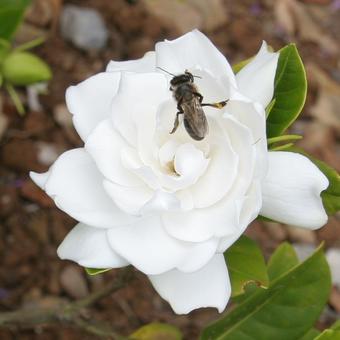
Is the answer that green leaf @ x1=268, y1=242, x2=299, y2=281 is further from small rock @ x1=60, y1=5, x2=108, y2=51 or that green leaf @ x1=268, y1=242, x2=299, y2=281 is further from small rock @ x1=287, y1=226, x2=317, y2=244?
small rock @ x1=60, y1=5, x2=108, y2=51

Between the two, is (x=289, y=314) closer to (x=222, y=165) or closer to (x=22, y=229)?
(x=222, y=165)

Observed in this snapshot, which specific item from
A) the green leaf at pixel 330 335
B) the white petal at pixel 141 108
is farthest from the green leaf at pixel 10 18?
the green leaf at pixel 330 335

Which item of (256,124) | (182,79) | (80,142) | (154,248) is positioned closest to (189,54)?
(182,79)

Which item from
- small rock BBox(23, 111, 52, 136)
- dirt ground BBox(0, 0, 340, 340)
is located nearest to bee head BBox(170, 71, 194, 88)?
dirt ground BBox(0, 0, 340, 340)

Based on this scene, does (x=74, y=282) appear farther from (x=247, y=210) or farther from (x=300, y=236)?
(x=247, y=210)

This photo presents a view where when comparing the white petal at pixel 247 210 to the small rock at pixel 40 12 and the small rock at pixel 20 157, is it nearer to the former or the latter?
the small rock at pixel 20 157

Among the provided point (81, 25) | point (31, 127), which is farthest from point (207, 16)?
point (31, 127)

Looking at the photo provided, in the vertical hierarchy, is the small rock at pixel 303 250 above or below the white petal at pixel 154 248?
below
